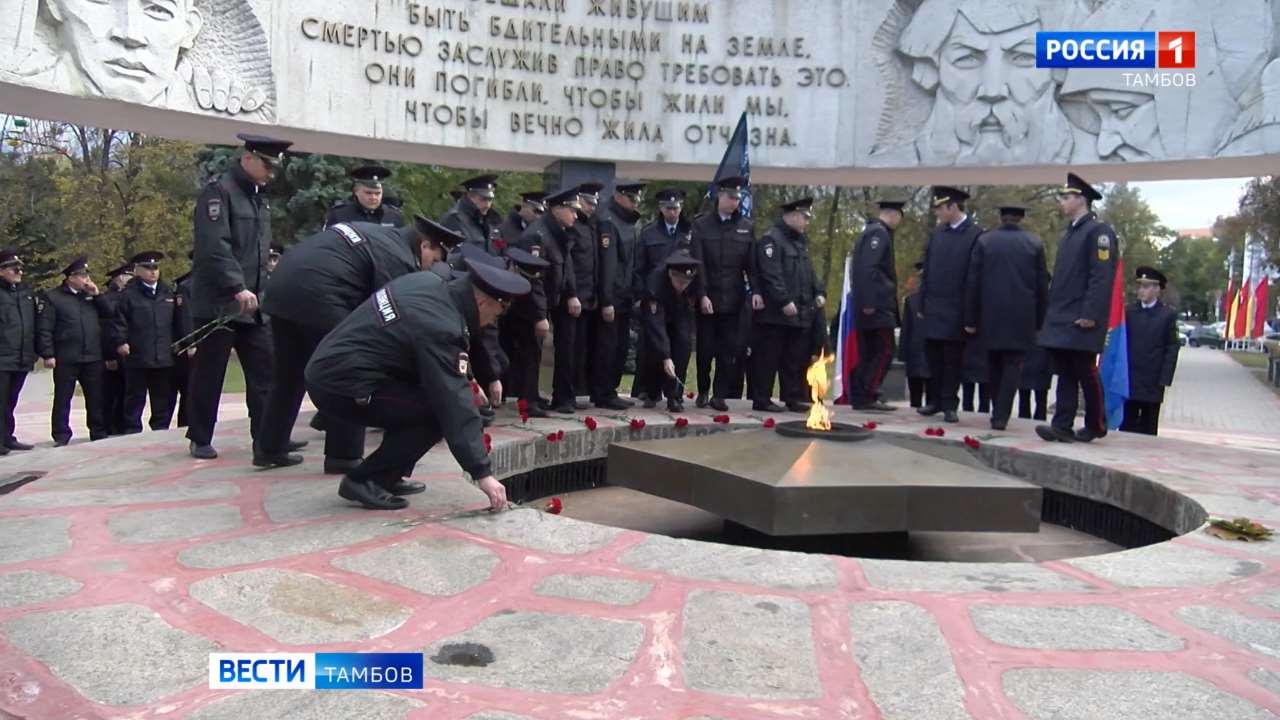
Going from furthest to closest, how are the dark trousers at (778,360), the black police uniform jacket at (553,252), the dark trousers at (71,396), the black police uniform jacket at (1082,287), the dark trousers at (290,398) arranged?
1. the dark trousers at (71,396)
2. the dark trousers at (778,360)
3. the black police uniform jacket at (553,252)
4. the black police uniform jacket at (1082,287)
5. the dark trousers at (290,398)

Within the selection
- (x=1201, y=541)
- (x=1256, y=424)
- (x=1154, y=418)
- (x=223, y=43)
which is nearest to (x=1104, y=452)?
(x=1201, y=541)

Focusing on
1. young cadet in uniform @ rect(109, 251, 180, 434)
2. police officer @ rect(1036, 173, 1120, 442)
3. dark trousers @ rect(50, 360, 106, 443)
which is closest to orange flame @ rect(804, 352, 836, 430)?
police officer @ rect(1036, 173, 1120, 442)

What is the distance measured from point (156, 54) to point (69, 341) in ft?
9.08

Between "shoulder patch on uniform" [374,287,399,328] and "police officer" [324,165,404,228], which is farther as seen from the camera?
"police officer" [324,165,404,228]

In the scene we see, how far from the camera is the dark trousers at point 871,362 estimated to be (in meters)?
8.34

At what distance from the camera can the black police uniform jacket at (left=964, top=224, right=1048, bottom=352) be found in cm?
732

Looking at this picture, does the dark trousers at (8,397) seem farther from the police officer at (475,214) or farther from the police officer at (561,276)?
the police officer at (561,276)

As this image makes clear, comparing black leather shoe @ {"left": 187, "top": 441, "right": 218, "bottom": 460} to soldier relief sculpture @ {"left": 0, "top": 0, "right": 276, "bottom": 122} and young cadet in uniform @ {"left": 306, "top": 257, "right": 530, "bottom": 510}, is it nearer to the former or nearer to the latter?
young cadet in uniform @ {"left": 306, "top": 257, "right": 530, "bottom": 510}

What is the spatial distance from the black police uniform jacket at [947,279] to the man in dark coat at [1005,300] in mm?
118

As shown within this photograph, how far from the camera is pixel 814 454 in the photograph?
4.84 m

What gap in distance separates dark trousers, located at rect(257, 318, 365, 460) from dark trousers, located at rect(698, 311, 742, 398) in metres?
3.88

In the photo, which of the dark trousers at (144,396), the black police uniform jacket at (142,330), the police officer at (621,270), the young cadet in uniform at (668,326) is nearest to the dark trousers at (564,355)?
the police officer at (621,270)

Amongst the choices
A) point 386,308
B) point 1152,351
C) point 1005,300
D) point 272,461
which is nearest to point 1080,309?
point 1005,300

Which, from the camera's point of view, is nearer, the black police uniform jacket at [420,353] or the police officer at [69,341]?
the black police uniform jacket at [420,353]
